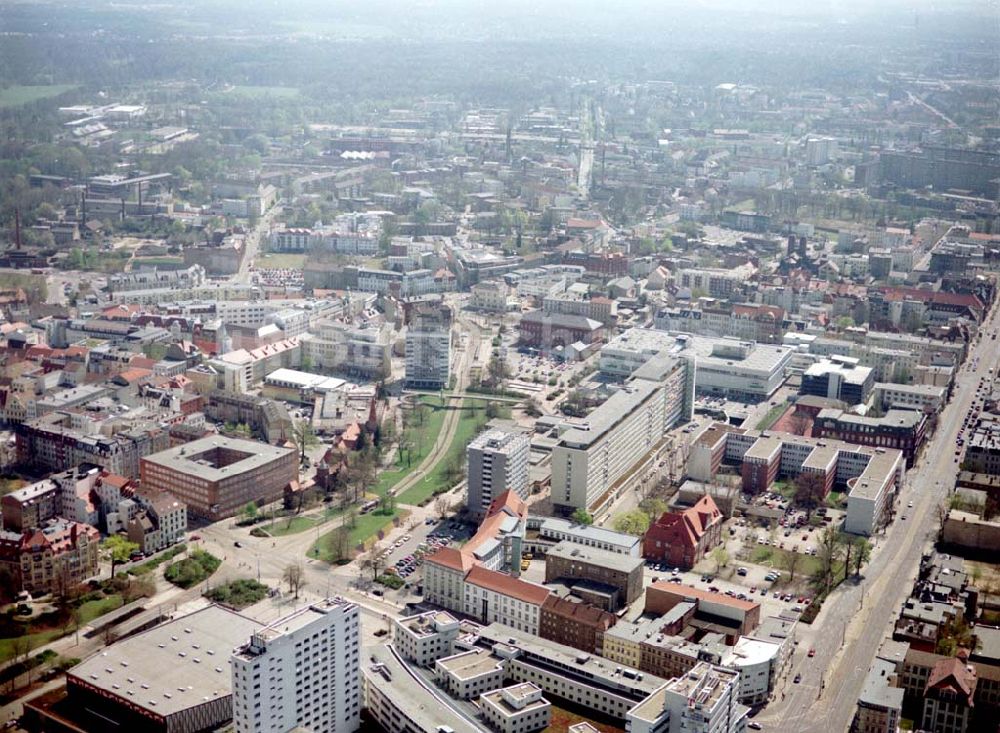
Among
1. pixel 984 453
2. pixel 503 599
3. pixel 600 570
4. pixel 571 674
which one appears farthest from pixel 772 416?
pixel 571 674

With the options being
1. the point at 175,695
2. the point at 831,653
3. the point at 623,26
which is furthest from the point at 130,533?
the point at 623,26

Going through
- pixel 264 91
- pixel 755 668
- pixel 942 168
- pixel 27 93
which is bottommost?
pixel 755 668

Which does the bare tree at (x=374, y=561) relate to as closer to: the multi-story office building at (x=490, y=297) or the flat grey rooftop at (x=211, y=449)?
the flat grey rooftop at (x=211, y=449)

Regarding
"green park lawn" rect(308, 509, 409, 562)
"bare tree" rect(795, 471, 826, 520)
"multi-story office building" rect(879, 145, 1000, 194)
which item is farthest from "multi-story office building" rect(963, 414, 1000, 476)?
"multi-story office building" rect(879, 145, 1000, 194)

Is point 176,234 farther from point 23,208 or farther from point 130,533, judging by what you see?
point 130,533

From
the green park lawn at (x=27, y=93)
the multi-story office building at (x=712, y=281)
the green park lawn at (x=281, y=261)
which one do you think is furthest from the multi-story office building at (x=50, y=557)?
the green park lawn at (x=27, y=93)

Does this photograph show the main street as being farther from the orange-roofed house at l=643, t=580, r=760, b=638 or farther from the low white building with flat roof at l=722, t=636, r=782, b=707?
the orange-roofed house at l=643, t=580, r=760, b=638

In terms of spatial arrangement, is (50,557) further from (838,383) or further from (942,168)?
(942,168)
